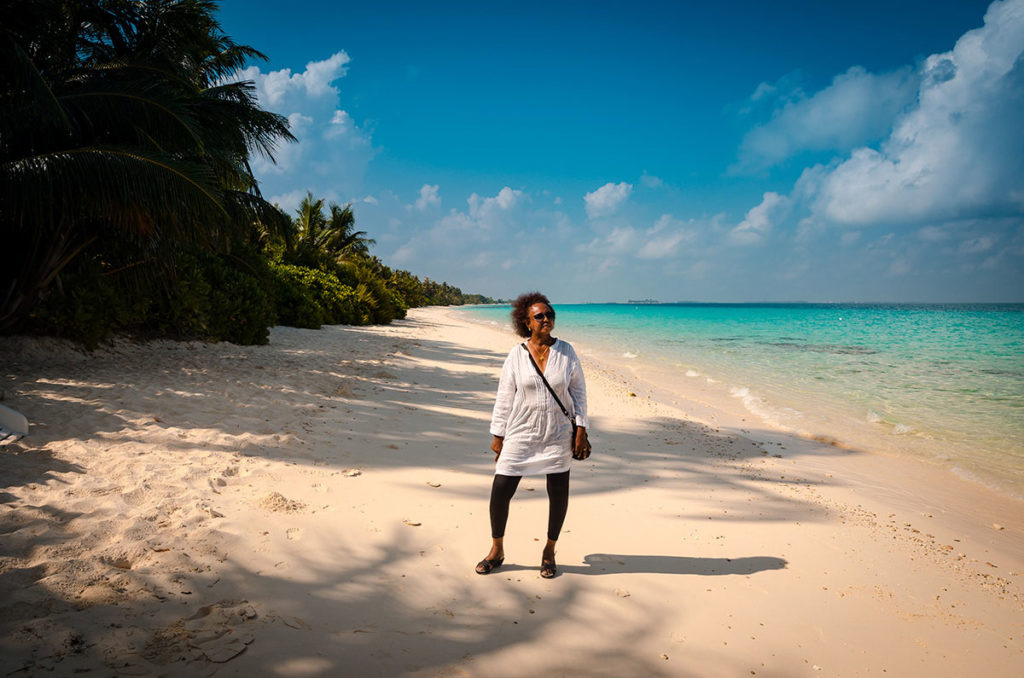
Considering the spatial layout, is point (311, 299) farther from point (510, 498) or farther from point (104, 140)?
point (510, 498)

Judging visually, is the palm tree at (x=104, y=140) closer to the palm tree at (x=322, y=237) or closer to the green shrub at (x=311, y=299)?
the green shrub at (x=311, y=299)

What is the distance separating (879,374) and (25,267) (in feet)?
64.8

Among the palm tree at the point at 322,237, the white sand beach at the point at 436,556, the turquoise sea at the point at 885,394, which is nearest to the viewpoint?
the white sand beach at the point at 436,556

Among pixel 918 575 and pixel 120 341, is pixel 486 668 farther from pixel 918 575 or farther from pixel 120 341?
pixel 120 341

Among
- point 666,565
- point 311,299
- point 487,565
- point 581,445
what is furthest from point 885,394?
point 311,299

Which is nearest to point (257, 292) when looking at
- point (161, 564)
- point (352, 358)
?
point (352, 358)

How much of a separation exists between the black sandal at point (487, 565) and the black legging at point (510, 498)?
149 millimetres

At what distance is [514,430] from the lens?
283 centimetres

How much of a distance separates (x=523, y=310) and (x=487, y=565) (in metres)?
1.63

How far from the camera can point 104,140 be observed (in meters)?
6.95

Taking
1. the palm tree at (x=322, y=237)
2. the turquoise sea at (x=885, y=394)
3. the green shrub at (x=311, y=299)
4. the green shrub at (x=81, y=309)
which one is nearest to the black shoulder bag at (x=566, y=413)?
the turquoise sea at (x=885, y=394)

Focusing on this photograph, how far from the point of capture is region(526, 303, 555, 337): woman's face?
2893mm

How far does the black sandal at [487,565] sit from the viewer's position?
284 centimetres

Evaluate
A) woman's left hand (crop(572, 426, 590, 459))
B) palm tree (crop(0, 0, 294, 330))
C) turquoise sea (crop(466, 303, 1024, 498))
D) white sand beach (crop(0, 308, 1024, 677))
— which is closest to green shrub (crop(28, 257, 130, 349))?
palm tree (crop(0, 0, 294, 330))
